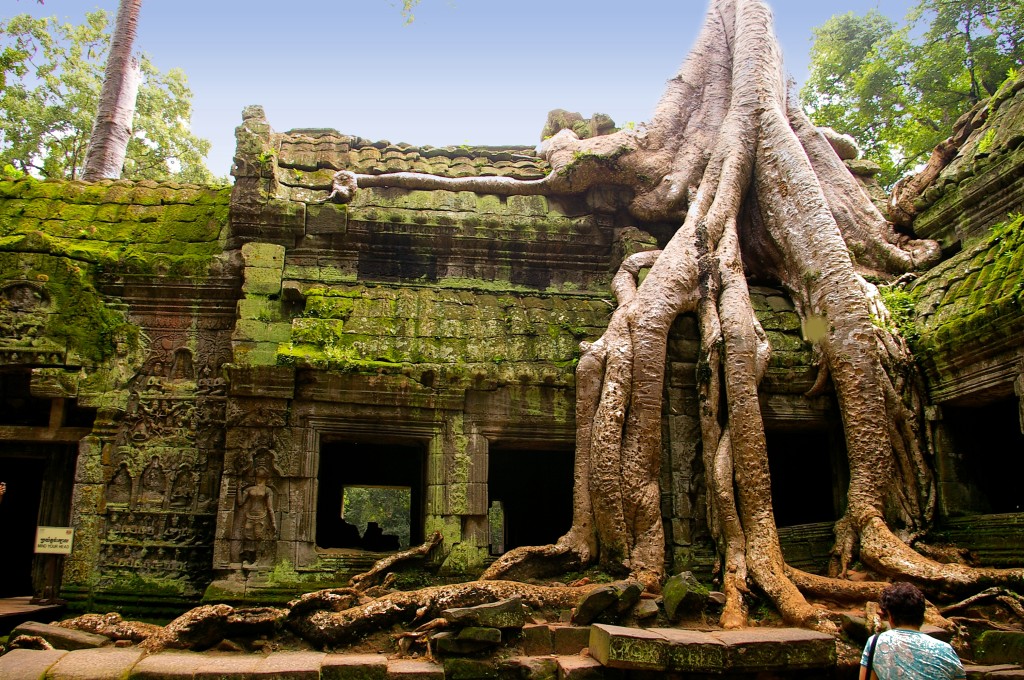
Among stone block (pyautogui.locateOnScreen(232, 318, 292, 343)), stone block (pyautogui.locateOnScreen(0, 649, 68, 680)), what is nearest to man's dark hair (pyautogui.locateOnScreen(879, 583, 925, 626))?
stone block (pyautogui.locateOnScreen(0, 649, 68, 680))

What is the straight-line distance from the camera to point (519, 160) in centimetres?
760

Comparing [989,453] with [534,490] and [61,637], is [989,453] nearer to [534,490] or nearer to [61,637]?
[534,490]

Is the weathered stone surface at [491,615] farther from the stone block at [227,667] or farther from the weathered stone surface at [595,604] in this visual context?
the stone block at [227,667]

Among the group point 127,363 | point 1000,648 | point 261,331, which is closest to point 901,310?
point 1000,648

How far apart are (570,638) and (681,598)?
0.72 metres

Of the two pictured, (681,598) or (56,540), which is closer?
(681,598)

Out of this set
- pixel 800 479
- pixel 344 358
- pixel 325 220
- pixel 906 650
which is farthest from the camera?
pixel 800 479

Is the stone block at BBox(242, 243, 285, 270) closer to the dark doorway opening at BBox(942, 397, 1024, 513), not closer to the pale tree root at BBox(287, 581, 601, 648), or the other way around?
the pale tree root at BBox(287, 581, 601, 648)

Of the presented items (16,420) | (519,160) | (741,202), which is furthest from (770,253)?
(16,420)

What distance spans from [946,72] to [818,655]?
12331 millimetres

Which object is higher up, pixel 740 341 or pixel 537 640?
pixel 740 341

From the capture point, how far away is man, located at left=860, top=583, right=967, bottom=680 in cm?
262

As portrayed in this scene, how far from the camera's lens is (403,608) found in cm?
457

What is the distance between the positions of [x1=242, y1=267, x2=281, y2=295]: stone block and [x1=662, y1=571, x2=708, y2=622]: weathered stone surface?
3829 millimetres
